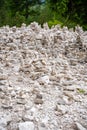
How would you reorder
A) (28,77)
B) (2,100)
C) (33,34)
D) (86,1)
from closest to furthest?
(2,100) < (28,77) < (33,34) < (86,1)

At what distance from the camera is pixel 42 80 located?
5.36m

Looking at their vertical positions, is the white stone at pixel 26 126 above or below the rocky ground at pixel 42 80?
below

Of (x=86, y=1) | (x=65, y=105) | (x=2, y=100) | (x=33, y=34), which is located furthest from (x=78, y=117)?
(x=86, y=1)

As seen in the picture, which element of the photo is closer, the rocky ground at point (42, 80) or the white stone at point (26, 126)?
the white stone at point (26, 126)

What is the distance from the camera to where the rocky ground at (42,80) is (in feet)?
13.4

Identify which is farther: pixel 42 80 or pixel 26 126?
pixel 42 80

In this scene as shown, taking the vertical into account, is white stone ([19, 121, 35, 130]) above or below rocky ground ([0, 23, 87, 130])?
below

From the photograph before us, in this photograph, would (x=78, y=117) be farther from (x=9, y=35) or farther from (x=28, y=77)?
(x=9, y=35)

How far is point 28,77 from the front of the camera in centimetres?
552

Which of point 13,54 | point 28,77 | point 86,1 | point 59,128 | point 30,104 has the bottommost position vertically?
point 59,128

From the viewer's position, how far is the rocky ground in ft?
13.4

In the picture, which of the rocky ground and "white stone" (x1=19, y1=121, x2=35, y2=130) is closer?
"white stone" (x1=19, y1=121, x2=35, y2=130)

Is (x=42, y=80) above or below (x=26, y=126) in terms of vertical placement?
above

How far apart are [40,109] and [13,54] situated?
2579 mm
